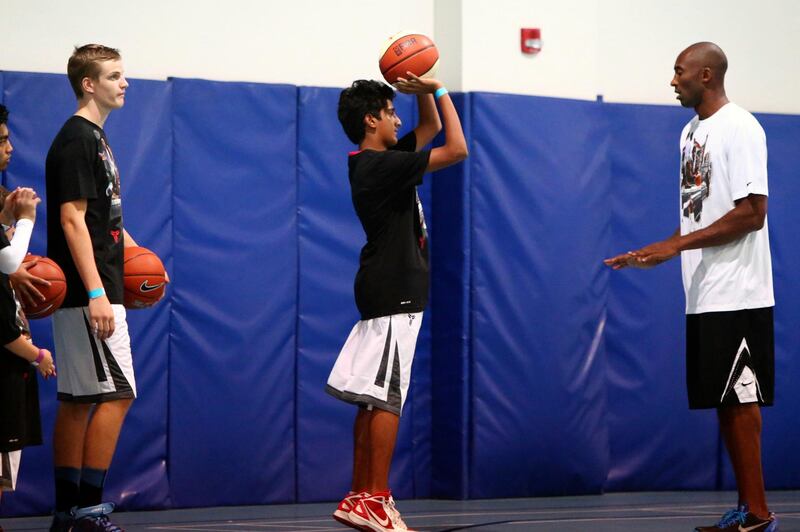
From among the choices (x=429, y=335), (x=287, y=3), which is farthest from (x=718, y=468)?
(x=287, y=3)

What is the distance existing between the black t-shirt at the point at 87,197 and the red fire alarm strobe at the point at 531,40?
3064 millimetres

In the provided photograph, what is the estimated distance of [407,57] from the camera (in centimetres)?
493

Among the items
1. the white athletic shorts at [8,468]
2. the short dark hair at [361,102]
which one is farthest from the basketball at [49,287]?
the short dark hair at [361,102]

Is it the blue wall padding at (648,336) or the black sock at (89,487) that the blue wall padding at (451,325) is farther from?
the black sock at (89,487)

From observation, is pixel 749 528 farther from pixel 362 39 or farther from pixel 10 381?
pixel 362 39

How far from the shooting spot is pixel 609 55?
302 inches

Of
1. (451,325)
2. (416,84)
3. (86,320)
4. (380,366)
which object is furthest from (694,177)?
(86,320)

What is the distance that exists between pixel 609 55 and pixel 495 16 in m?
1.06

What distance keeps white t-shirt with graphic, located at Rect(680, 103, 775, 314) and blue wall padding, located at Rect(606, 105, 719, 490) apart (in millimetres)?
2298

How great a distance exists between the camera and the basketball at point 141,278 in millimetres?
4924

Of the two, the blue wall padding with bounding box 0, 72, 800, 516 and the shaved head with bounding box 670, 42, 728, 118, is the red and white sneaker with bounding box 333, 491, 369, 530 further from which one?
the shaved head with bounding box 670, 42, 728, 118

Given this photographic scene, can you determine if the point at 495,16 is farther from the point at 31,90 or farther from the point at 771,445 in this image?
the point at 771,445

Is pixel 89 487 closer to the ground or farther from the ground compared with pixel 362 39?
closer to the ground

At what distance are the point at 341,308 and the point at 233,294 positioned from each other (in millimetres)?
634
